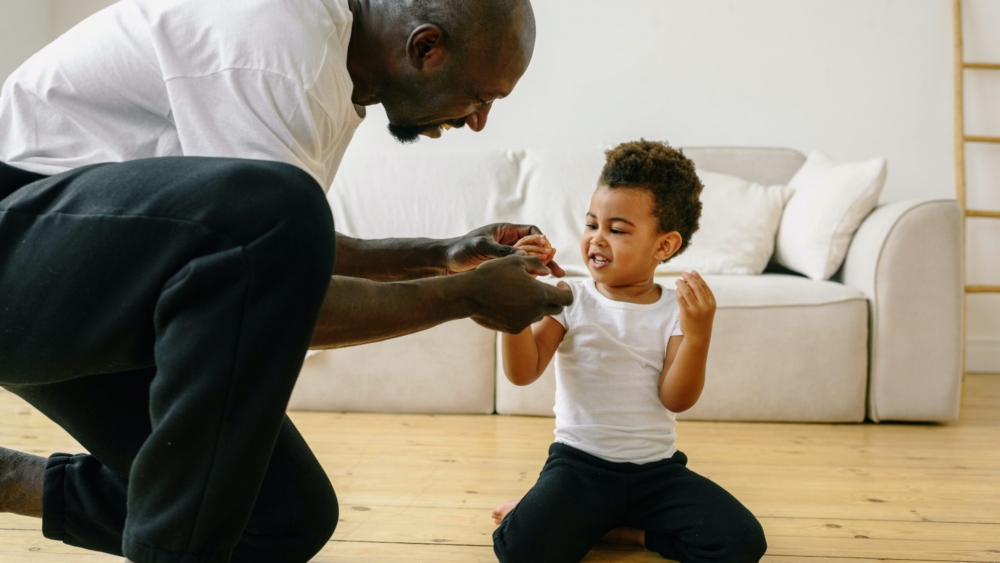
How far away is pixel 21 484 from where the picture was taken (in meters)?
1.10

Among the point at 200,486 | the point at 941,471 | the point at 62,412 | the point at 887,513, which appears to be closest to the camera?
the point at 200,486

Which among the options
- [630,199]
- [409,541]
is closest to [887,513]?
[630,199]

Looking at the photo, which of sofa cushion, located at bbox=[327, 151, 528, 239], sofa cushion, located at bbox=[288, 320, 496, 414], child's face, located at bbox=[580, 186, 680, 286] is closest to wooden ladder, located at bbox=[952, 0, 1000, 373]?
sofa cushion, located at bbox=[327, 151, 528, 239]

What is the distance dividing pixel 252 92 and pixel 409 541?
2.60 ft

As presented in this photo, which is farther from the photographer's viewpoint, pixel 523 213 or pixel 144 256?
pixel 523 213

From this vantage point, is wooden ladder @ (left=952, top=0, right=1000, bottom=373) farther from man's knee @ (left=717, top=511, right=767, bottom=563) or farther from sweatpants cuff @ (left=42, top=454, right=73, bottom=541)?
sweatpants cuff @ (left=42, top=454, right=73, bottom=541)

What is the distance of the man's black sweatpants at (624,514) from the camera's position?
123cm

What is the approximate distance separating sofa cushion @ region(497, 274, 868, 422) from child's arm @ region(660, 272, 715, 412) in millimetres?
964

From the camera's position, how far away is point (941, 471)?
6.08ft

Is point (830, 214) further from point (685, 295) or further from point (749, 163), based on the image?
point (685, 295)

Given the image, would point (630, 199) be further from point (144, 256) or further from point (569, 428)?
point (144, 256)

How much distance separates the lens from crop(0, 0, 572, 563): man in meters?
0.70

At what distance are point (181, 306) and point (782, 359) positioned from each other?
1.94 metres

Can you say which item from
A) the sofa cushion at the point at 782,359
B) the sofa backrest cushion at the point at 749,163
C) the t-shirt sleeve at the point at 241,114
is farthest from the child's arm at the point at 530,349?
Answer: the sofa backrest cushion at the point at 749,163
